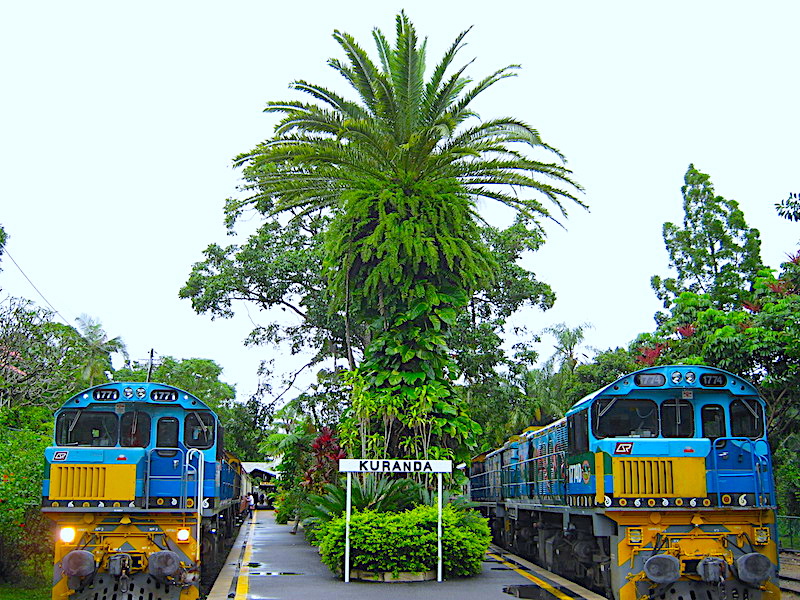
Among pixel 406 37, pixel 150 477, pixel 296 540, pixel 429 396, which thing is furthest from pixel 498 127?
pixel 296 540

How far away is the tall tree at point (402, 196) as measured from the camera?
1752 centimetres

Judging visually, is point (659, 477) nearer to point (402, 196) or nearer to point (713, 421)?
point (713, 421)

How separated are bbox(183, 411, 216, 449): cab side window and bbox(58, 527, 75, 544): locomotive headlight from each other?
2334 mm

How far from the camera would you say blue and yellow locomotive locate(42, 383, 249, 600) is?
12.5 meters

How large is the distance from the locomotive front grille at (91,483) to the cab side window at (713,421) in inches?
341

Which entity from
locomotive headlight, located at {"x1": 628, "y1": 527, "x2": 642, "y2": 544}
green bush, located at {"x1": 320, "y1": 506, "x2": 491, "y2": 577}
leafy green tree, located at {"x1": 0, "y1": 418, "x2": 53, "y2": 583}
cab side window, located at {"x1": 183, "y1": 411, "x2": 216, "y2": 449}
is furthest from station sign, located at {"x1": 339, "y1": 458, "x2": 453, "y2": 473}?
leafy green tree, located at {"x1": 0, "y1": 418, "x2": 53, "y2": 583}

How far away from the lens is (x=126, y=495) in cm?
1304

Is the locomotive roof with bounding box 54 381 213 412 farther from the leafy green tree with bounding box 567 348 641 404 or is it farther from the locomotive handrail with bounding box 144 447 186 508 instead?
the leafy green tree with bounding box 567 348 641 404

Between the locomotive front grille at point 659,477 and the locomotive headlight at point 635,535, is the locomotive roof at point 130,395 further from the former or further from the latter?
the locomotive headlight at point 635,535

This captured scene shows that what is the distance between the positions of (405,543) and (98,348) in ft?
107

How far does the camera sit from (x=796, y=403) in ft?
69.1

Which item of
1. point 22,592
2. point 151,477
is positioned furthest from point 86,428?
point 22,592

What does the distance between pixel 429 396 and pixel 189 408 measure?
4.95m

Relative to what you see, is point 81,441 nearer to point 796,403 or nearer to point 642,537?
point 642,537
